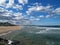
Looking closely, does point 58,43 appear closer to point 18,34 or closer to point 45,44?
point 45,44

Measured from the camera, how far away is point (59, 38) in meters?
15.6

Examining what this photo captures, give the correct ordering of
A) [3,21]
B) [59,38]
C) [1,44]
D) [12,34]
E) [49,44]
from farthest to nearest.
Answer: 1. [12,34]
2. [59,38]
3. [49,44]
4. [3,21]
5. [1,44]

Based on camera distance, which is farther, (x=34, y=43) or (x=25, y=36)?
(x=25, y=36)

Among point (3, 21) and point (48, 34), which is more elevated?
point (3, 21)

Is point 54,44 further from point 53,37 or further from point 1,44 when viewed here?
point 1,44

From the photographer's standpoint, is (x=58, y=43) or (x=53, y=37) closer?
(x=58, y=43)

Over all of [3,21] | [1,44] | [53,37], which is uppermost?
[3,21]

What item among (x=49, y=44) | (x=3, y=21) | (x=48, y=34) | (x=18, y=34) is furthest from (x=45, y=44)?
(x=18, y=34)

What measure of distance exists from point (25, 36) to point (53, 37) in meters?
2.77

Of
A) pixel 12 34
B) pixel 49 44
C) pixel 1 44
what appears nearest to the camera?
pixel 1 44

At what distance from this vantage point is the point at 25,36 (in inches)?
677

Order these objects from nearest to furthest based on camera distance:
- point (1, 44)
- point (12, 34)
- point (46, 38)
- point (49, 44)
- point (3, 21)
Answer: point (1, 44) < point (3, 21) < point (49, 44) < point (46, 38) < point (12, 34)

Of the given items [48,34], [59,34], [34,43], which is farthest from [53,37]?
[34,43]

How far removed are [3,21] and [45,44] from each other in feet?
13.1
